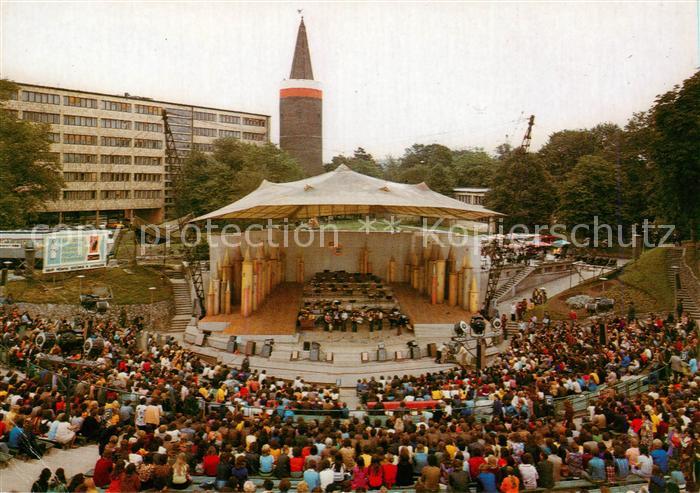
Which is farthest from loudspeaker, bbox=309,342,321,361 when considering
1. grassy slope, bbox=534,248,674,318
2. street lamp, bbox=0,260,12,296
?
street lamp, bbox=0,260,12,296

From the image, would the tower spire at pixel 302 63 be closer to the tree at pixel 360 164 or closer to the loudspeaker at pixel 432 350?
→ the tree at pixel 360 164

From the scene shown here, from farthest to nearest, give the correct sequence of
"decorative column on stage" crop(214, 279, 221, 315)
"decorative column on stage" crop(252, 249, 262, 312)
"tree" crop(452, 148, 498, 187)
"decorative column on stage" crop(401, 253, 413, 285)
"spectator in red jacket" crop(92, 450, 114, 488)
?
"tree" crop(452, 148, 498, 187)
"decorative column on stage" crop(401, 253, 413, 285)
"decorative column on stage" crop(252, 249, 262, 312)
"decorative column on stage" crop(214, 279, 221, 315)
"spectator in red jacket" crop(92, 450, 114, 488)

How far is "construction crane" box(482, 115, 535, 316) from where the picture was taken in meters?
30.5

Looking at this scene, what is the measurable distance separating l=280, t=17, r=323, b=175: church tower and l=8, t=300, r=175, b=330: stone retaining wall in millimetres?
47308

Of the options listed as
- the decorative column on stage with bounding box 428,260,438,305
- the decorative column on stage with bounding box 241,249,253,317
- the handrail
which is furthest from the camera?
the decorative column on stage with bounding box 428,260,438,305

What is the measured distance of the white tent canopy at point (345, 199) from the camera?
2625 cm

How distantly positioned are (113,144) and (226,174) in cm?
1687

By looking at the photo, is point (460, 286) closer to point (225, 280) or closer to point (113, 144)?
point (225, 280)

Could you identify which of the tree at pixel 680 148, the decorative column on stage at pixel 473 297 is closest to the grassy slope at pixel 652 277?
the tree at pixel 680 148

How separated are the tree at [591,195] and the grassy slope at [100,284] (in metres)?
34.3

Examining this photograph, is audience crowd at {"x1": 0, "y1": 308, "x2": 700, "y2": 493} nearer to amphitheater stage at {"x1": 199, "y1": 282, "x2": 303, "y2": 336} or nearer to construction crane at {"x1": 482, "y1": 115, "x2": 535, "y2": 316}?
amphitheater stage at {"x1": 199, "y1": 282, "x2": 303, "y2": 336}

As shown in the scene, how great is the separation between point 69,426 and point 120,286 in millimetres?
22887

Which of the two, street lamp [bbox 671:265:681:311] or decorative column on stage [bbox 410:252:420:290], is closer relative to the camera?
street lamp [bbox 671:265:681:311]

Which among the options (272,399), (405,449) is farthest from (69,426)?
(405,449)
